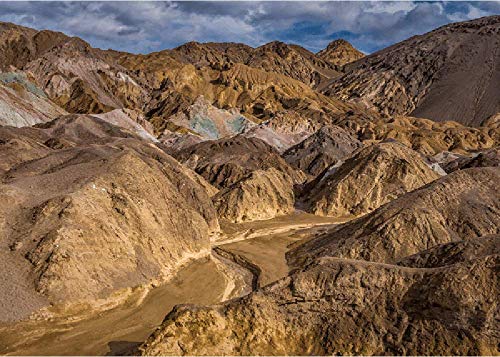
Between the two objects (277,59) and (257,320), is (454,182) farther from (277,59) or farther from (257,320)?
(277,59)

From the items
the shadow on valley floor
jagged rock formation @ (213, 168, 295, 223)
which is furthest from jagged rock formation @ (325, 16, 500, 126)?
the shadow on valley floor

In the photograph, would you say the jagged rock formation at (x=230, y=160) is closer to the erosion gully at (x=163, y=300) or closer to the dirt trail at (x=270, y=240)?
the dirt trail at (x=270, y=240)

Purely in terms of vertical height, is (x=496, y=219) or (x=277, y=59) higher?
(x=277, y=59)

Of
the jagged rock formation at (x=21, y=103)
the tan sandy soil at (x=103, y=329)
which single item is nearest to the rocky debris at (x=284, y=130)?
the jagged rock formation at (x=21, y=103)

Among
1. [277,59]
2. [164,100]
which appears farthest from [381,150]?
[277,59]

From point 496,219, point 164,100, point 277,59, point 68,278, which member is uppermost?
point 277,59

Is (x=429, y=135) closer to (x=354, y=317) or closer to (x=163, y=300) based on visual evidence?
(x=163, y=300)

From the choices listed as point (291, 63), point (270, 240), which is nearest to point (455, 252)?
point (270, 240)

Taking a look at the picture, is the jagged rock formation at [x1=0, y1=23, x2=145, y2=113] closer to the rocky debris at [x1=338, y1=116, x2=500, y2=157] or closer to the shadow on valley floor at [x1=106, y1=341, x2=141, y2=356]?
the rocky debris at [x1=338, y1=116, x2=500, y2=157]
